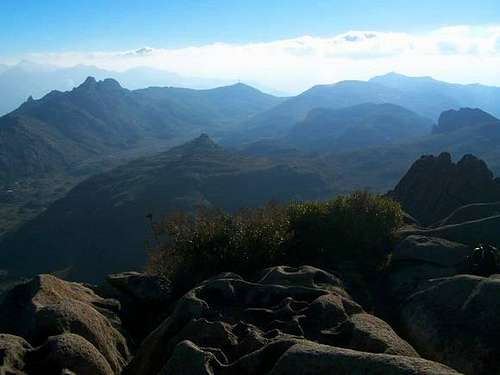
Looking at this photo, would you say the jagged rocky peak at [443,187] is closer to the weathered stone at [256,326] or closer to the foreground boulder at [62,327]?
the weathered stone at [256,326]

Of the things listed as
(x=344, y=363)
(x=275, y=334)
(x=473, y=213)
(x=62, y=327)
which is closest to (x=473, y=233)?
(x=473, y=213)

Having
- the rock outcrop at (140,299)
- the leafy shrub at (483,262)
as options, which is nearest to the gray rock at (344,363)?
the rock outcrop at (140,299)

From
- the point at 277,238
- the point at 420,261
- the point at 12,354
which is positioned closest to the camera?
the point at 12,354

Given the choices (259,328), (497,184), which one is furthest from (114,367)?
(497,184)

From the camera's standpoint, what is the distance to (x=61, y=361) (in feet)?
45.1

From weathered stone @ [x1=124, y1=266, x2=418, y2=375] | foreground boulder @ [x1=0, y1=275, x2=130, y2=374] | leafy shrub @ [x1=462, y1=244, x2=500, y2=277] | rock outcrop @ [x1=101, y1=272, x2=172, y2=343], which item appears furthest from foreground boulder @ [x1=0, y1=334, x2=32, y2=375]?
leafy shrub @ [x1=462, y1=244, x2=500, y2=277]

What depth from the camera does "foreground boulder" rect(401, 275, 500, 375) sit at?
14.0m

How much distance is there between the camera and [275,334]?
1424 cm

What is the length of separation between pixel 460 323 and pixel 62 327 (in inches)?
443

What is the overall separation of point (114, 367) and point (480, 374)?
399 inches

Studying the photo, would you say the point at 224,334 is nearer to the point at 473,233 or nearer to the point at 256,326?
the point at 256,326

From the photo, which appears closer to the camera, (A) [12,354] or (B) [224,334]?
(A) [12,354]

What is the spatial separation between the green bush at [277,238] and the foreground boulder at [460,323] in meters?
7.51

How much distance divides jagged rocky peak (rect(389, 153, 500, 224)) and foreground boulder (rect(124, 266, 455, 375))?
3166 cm
